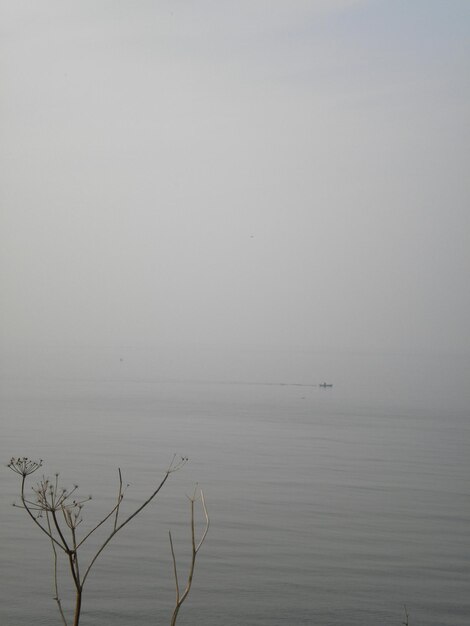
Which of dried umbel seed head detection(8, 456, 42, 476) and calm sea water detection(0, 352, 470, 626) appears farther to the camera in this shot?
calm sea water detection(0, 352, 470, 626)

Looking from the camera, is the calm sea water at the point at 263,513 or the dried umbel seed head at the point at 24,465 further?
the calm sea water at the point at 263,513

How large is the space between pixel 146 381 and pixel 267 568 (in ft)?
124

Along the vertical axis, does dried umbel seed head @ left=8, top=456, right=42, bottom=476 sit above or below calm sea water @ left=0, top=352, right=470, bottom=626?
above

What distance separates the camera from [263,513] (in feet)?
40.4

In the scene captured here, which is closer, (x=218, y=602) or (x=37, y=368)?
(x=218, y=602)

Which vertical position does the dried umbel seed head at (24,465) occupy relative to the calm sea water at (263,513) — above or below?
above

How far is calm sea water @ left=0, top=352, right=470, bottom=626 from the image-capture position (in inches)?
313

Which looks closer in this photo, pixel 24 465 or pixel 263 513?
pixel 24 465

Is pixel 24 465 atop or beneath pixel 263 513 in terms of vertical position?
atop

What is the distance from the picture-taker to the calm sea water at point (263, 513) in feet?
26.1

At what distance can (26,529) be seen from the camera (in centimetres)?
1110

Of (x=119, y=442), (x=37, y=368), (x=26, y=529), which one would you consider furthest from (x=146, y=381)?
(x=26, y=529)

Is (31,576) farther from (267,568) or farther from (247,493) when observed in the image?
(247,493)

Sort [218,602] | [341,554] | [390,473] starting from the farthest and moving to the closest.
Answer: [390,473] < [341,554] < [218,602]
